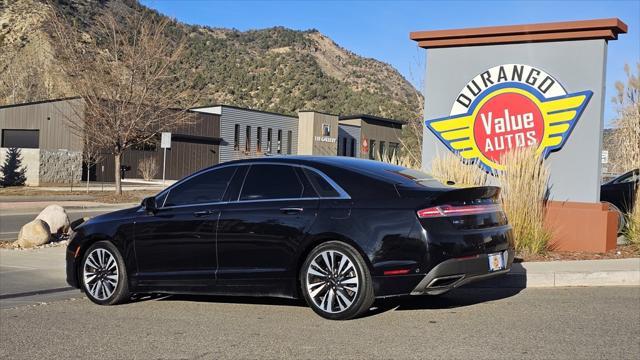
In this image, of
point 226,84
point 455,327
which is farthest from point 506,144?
point 226,84

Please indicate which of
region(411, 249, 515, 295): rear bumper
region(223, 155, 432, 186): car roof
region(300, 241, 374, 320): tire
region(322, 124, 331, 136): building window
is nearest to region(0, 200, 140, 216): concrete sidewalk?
region(223, 155, 432, 186): car roof

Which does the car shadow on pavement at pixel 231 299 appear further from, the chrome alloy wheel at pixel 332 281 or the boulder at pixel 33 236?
the boulder at pixel 33 236

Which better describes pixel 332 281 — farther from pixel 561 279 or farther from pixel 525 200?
pixel 525 200

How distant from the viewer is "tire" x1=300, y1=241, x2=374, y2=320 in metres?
6.30

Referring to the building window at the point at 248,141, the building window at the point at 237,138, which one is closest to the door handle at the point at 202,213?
the building window at the point at 237,138

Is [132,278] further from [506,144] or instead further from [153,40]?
[153,40]

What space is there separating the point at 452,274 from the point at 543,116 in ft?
19.6

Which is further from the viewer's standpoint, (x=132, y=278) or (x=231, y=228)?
(x=132, y=278)

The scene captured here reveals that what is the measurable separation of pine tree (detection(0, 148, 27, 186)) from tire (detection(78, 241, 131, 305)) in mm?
31815

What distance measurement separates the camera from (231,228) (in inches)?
274

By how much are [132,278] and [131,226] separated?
1.91ft

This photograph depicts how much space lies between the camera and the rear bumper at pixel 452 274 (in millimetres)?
6141

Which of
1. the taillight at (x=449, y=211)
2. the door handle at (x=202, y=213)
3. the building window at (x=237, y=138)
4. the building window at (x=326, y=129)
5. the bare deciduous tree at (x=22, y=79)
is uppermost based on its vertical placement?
the bare deciduous tree at (x=22, y=79)

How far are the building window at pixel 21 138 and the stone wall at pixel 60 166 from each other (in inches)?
272
